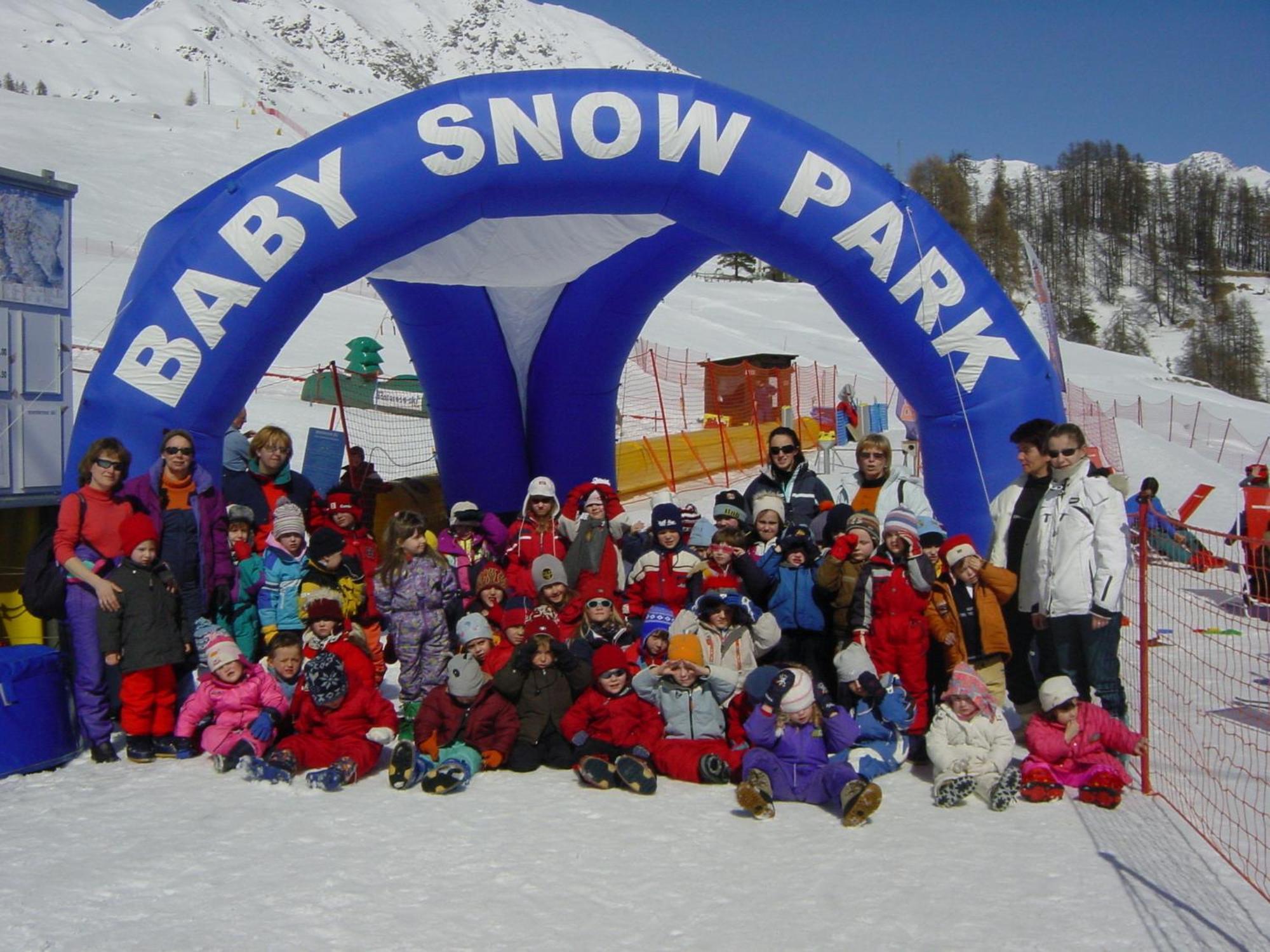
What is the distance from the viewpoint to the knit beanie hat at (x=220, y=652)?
491 cm

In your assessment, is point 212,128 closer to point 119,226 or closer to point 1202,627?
point 119,226

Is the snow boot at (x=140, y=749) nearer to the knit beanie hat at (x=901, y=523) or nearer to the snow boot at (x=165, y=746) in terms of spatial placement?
the snow boot at (x=165, y=746)

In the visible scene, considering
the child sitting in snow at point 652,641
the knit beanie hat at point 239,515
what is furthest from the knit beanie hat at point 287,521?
the child sitting in snow at point 652,641

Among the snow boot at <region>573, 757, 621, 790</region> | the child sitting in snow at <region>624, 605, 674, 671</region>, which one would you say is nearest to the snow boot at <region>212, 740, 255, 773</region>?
the snow boot at <region>573, 757, 621, 790</region>

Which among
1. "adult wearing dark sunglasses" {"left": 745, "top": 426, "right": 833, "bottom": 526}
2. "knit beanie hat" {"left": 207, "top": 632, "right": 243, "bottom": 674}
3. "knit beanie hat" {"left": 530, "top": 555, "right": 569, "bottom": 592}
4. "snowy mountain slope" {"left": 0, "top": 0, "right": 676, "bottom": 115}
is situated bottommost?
"knit beanie hat" {"left": 207, "top": 632, "right": 243, "bottom": 674}

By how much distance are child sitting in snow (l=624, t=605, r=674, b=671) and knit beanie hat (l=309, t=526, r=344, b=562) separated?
145cm

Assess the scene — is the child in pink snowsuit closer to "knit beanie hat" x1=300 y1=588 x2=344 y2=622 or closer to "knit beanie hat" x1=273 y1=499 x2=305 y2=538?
→ "knit beanie hat" x1=300 y1=588 x2=344 y2=622

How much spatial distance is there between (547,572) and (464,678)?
1017 mm

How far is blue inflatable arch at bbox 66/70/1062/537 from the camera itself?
5418mm

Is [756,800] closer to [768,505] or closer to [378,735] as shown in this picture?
[378,735]

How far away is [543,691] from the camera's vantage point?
5023mm

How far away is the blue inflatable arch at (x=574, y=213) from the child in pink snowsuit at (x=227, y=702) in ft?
3.78

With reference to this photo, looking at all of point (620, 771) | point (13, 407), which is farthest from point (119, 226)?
point (620, 771)

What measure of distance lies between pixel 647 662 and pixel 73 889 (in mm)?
2493
